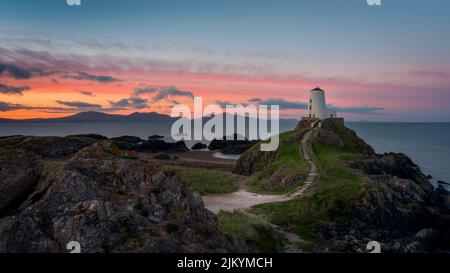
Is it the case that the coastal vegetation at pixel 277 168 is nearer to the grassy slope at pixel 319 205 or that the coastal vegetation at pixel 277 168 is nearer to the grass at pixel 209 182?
the grass at pixel 209 182

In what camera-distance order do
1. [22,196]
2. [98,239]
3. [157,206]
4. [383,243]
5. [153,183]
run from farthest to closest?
1. [383,243]
2. [153,183]
3. [157,206]
4. [22,196]
5. [98,239]

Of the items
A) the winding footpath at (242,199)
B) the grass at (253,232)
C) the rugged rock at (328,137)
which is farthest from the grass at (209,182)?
the rugged rock at (328,137)

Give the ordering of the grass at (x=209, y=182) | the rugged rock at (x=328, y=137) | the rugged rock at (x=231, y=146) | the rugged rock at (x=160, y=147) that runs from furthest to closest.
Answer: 1. the rugged rock at (x=231, y=146)
2. the rugged rock at (x=160, y=147)
3. the rugged rock at (x=328, y=137)
4. the grass at (x=209, y=182)

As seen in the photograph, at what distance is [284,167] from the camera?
152 ft

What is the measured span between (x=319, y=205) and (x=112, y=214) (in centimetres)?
2288

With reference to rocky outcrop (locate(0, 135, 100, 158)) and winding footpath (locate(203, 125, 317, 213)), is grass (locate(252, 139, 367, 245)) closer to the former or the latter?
winding footpath (locate(203, 125, 317, 213))

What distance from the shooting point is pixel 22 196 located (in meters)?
13.6

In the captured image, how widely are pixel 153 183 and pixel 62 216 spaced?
4330 millimetres

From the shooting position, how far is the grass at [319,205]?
2814 cm

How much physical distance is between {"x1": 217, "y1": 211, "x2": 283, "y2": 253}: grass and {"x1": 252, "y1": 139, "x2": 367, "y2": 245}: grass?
303cm

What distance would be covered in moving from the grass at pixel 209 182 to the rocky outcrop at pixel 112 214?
2195 cm

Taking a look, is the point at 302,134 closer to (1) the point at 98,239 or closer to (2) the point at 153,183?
(2) the point at 153,183
